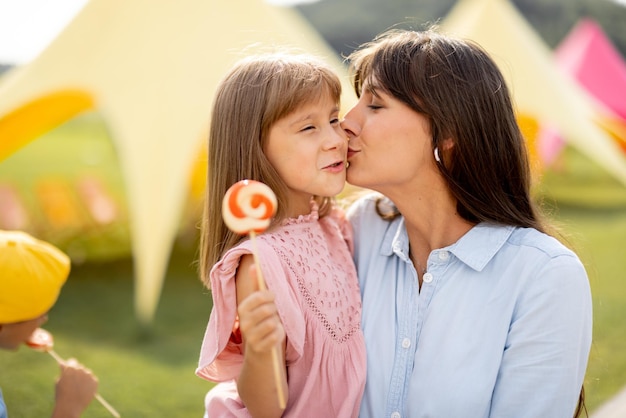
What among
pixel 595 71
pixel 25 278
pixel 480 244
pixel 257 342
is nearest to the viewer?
pixel 257 342

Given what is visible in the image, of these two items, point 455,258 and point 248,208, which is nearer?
point 248,208

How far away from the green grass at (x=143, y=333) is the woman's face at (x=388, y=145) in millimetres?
635

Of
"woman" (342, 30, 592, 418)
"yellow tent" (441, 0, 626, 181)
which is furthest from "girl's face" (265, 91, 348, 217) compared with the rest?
"yellow tent" (441, 0, 626, 181)

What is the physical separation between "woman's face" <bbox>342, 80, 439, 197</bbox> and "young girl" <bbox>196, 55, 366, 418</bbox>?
0.22 ft

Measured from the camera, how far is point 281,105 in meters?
2.20

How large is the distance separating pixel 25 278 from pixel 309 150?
1.14 m

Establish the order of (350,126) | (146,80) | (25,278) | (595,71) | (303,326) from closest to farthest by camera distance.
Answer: (303,326) < (350,126) < (25,278) < (146,80) < (595,71)

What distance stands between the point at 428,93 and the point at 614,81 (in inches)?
369

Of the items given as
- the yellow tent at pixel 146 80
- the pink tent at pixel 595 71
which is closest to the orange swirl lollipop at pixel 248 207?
the yellow tent at pixel 146 80

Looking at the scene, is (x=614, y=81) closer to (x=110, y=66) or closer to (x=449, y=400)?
(x=110, y=66)

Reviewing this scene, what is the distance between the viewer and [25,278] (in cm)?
255

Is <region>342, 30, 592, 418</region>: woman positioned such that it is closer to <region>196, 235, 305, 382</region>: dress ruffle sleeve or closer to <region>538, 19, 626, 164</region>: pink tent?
<region>196, 235, 305, 382</region>: dress ruffle sleeve

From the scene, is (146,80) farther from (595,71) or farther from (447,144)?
(595,71)

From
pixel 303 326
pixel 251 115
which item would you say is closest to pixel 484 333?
pixel 303 326
